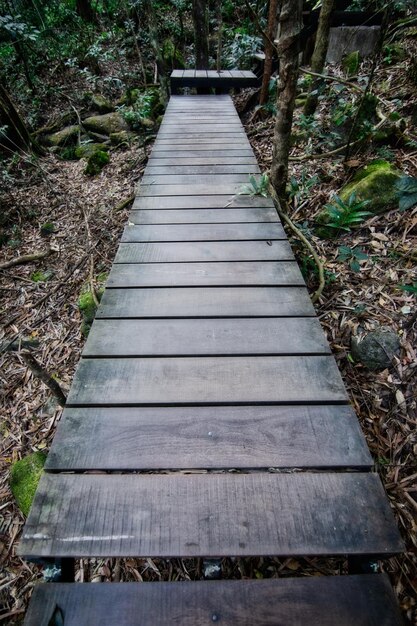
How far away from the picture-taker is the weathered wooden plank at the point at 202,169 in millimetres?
3500

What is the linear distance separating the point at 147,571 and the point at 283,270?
183 cm

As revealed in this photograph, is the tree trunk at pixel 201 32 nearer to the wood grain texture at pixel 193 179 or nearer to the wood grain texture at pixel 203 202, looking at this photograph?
the wood grain texture at pixel 193 179

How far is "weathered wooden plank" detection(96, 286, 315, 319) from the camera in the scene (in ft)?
6.21

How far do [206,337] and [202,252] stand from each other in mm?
872

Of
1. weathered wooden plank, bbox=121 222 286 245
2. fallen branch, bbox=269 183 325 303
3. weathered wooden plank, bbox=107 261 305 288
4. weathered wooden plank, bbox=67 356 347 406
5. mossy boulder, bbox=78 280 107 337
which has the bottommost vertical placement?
mossy boulder, bbox=78 280 107 337

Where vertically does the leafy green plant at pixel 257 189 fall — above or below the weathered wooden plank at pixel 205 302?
below

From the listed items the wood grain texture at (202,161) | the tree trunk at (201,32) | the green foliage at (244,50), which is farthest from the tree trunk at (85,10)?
the wood grain texture at (202,161)

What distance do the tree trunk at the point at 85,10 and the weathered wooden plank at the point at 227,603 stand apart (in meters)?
13.9

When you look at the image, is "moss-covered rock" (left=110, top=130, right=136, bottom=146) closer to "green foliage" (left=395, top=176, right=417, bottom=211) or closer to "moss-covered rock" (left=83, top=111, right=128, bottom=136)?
"moss-covered rock" (left=83, top=111, right=128, bottom=136)

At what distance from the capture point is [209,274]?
2189mm

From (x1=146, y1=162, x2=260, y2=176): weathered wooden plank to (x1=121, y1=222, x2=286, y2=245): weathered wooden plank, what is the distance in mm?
1116

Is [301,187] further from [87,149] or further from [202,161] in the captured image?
[87,149]

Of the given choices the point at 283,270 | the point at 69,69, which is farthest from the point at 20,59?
the point at 283,270

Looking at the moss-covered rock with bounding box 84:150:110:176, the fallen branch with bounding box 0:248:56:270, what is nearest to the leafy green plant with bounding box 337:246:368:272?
the fallen branch with bounding box 0:248:56:270
